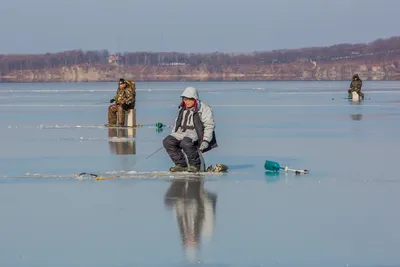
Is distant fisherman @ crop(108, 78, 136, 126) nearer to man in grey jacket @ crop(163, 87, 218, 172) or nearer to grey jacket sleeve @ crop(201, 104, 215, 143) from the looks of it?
man in grey jacket @ crop(163, 87, 218, 172)

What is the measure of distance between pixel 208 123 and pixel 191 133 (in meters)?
0.33

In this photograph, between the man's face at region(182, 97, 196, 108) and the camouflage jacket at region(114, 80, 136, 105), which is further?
the camouflage jacket at region(114, 80, 136, 105)

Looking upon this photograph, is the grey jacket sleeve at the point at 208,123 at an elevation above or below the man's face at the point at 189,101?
below

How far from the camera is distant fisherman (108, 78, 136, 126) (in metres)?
24.9

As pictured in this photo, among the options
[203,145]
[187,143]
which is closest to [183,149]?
[187,143]

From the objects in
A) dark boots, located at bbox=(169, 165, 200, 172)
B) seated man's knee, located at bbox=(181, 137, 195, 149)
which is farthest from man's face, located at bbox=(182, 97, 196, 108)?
dark boots, located at bbox=(169, 165, 200, 172)

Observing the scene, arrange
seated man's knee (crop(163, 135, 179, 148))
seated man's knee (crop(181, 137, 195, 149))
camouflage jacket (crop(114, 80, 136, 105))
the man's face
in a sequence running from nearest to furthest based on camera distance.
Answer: the man's face < seated man's knee (crop(181, 137, 195, 149)) < seated man's knee (crop(163, 135, 179, 148)) < camouflage jacket (crop(114, 80, 136, 105))

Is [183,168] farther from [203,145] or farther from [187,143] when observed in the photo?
[203,145]

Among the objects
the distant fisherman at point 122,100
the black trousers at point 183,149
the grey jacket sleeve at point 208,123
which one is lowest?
the distant fisherman at point 122,100

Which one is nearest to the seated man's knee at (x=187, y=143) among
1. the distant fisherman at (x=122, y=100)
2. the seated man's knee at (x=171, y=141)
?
the seated man's knee at (x=171, y=141)

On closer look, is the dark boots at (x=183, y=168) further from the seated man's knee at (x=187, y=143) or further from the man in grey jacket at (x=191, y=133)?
the seated man's knee at (x=187, y=143)

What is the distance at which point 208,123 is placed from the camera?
13180 millimetres

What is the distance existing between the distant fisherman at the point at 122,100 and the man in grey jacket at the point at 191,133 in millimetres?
11354

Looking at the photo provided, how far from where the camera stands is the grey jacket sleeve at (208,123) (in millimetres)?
13141
